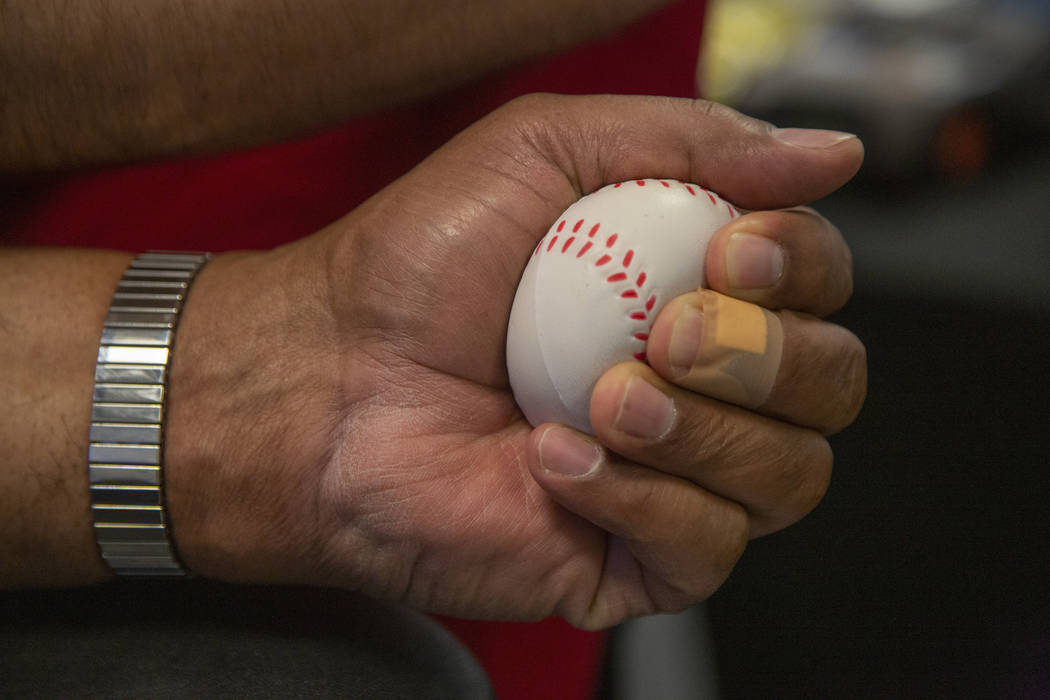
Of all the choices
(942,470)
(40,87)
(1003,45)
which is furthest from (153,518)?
(1003,45)

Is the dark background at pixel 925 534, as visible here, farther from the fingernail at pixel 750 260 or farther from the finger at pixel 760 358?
the fingernail at pixel 750 260

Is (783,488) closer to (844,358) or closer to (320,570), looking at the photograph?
(844,358)

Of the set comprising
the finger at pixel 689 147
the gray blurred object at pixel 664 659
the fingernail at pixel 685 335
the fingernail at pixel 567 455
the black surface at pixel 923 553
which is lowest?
Answer: the gray blurred object at pixel 664 659

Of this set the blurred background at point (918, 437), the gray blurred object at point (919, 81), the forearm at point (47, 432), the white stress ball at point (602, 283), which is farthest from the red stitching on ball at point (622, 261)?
the gray blurred object at point (919, 81)

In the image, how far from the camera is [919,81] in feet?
7.45

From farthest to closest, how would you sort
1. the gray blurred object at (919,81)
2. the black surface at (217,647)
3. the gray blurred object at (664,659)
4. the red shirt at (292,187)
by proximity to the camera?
the gray blurred object at (919,81), the gray blurred object at (664,659), the red shirt at (292,187), the black surface at (217,647)

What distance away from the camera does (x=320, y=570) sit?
0.76 m

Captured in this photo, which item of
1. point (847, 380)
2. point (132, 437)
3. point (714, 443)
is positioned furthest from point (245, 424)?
point (847, 380)

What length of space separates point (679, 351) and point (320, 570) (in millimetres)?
357

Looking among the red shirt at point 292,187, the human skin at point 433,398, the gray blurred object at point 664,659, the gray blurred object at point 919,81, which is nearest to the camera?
the human skin at point 433,398

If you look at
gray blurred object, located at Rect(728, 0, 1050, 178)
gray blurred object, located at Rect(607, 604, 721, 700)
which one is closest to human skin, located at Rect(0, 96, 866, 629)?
gray blurred object, located at Rect(607, 604, 721, 700)

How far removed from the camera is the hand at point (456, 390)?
28.6 inches

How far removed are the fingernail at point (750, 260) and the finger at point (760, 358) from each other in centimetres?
2

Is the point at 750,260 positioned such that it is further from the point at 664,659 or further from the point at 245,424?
the point at 664,659
